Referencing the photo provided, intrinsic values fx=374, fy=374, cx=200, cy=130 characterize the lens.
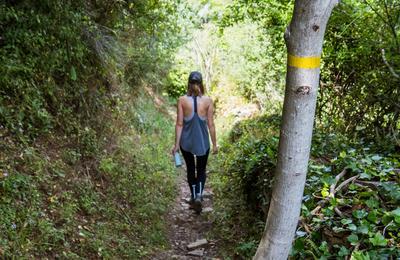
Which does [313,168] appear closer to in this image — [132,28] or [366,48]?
[366,48]

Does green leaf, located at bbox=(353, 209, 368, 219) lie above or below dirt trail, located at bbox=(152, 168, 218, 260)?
above

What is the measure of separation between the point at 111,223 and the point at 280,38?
14.4ft

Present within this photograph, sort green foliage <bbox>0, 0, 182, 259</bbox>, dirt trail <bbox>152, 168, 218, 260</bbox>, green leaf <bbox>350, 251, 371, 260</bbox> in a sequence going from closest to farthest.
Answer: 1. green leaf <bbox>350, 251, 371, 260</bbox>
2. green foliage <bbox>0, 0, 182, 259</bbox>
3. dirt trail <bbox>152, 168, 218, 260</bbox>

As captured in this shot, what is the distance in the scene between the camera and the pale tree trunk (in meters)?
1.90

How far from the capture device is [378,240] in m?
2.37

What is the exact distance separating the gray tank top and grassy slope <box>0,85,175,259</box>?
1079 mm

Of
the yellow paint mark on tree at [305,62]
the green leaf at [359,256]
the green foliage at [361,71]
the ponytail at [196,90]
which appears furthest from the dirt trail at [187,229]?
the yellow paint mark on tree at [305,62]

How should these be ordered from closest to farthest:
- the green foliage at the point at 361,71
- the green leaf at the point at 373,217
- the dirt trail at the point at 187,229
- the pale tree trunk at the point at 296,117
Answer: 1. the pale tree trunk at the point at 296,117
2. the green leaf at the point at 373,217
3. the green foliage at the point at 361,71
4. the dirt trail at the point at 187,229

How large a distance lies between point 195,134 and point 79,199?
190 cm

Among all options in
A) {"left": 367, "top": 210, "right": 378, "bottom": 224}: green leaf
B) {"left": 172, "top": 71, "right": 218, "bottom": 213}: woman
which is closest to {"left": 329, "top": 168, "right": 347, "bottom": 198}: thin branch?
{"left": 367, "top": 210, "right": 378, "bottom": 224}: green leaf

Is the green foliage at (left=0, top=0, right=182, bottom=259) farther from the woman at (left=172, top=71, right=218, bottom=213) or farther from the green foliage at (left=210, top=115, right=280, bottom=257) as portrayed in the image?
the woman at (left=172, top=71, right=218, bottom=213)

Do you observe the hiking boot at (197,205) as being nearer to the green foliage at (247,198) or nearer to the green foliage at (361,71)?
the green foliage at (247,198)

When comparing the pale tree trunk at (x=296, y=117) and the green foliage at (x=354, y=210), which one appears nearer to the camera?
the pale tree trunk at (x=296, y=117)

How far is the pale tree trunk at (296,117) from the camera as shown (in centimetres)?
190
